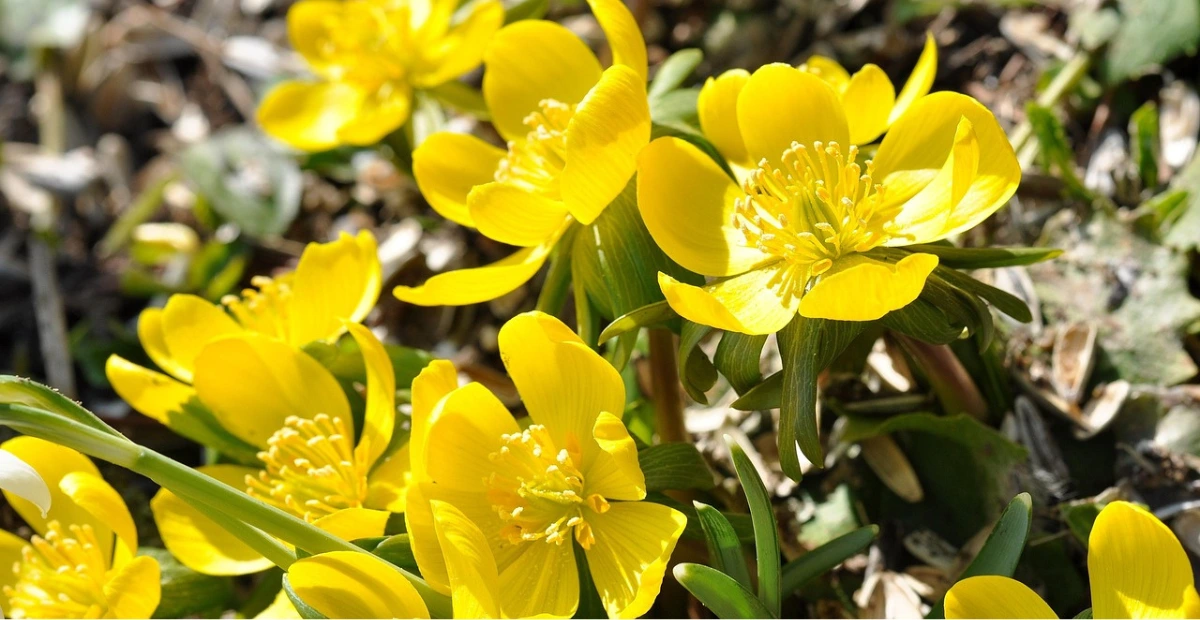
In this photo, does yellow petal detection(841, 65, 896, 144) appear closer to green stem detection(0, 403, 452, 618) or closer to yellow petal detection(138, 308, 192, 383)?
green stem detection(0, 403, 452, 618)

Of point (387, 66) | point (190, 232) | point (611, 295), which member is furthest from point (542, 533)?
point (190, 232)

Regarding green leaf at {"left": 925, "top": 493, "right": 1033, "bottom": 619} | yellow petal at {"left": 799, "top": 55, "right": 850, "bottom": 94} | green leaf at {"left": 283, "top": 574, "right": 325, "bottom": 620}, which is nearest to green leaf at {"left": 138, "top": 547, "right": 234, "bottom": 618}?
green leaf at {"left": 283, "top": 574, "right": 325, "bottom": 620}

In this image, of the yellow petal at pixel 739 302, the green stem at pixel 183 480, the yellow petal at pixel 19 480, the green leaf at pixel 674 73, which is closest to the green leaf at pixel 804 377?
the yellow petal at pixel 739 302

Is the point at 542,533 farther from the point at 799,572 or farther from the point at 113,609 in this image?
the point at 113,609

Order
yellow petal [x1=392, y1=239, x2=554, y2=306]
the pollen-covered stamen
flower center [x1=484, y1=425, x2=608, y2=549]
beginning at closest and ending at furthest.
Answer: flower center [x1=484, y1=425, x2=608, y2=549] → yellow petal [x1=392, y1=239, x2=554, y2=306] → the pollen-covered stamen

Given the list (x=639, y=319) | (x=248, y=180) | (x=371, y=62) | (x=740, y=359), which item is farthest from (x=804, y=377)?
(x=248, y=180)

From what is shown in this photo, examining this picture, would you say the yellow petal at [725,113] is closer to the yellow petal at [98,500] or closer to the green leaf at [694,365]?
the green leaf at [694,365]

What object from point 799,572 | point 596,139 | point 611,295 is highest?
point 596,139
